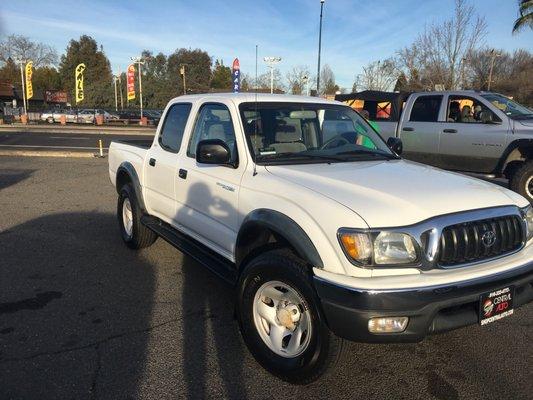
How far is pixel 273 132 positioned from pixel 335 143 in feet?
1.95

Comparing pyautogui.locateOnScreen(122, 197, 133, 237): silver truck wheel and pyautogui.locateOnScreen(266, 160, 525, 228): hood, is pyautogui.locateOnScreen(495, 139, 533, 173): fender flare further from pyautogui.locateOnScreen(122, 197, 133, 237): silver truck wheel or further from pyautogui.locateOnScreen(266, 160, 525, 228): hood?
pyautogui.locateOnScreen(122, 197, 133, 237): silver truck wheel

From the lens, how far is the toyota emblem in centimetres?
288

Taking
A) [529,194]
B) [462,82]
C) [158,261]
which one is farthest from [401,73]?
[158,261]

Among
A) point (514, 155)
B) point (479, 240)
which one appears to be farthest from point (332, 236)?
point (514, 155)

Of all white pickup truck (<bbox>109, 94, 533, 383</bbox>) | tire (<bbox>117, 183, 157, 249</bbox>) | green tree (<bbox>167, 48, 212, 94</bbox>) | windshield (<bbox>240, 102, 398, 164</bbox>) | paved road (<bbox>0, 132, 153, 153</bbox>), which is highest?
green tree (<bbox>167, 48, 212, 94</bbox>)

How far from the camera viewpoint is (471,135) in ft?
28.0

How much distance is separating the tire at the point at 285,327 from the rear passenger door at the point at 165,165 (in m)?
1.70

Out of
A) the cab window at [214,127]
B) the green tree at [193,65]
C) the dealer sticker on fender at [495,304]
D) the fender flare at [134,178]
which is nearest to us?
the dealer sticker on fender at [495,304]

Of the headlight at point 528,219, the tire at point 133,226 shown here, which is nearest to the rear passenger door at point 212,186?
the tire at point 133,226

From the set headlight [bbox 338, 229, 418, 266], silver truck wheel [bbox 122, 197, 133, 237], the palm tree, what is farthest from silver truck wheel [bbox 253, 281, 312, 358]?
the palm tree

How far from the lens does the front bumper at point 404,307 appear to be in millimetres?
2547

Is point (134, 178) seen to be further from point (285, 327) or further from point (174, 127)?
point (285, 327)

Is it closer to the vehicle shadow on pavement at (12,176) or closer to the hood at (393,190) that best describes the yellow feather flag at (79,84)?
the vehicle shadow on pavement at (12,176)

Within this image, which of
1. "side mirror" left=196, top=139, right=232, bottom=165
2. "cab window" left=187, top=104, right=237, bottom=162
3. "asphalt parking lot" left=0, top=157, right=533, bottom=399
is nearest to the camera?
"asphalt parking lot" left=0, top=157, right=533, bottom=399
